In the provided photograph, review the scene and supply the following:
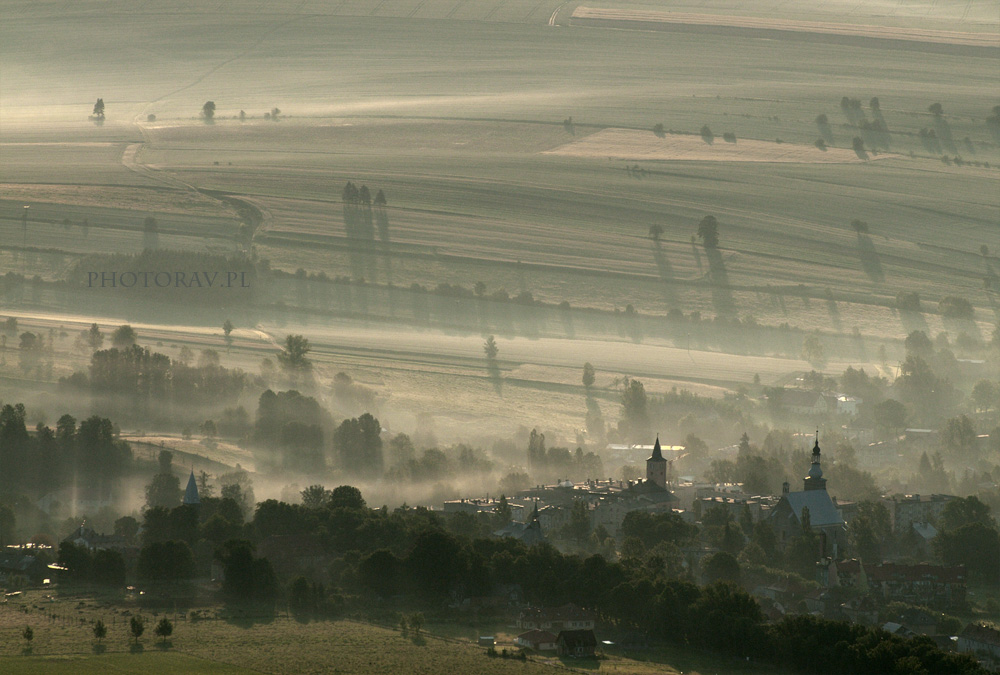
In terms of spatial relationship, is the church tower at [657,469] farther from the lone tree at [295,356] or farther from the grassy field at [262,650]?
the grassy field at [262,650]

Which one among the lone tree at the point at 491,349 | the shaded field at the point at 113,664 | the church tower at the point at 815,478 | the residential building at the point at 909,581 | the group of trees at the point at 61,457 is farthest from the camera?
the lone tree at the point at 491,349

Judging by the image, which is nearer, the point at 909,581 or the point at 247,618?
the point at 247,618

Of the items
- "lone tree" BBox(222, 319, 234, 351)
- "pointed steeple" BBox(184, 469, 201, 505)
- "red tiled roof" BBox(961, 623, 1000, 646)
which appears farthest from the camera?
"lone tree" BBox(222, 319, 234, 351)

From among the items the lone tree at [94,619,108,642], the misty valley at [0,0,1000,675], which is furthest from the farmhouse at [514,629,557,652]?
the lone tree at [94,619,108,642]

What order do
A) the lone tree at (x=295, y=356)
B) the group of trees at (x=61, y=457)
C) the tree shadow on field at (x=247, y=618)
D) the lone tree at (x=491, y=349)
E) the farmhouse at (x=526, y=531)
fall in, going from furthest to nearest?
the lone tree at (x=491, y=349) → the lone tree at (x=295, y=356) → the group of trees at (x=61, y=457) → the farmhouse at (x=526, y=531) → the tree shadow on field at (x=247, y=618)

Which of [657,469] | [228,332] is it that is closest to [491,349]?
[228,332]

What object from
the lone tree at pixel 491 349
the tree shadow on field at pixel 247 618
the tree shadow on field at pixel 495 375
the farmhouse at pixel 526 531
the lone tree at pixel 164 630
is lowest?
the lone tree at pixel 164 630

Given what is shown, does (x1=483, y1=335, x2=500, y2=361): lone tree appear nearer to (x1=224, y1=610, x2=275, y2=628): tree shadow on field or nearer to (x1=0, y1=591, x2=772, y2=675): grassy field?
(x1=224, y1=610, x2=275, y2=628): tree shadow on field

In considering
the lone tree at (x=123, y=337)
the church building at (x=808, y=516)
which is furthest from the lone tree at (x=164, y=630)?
the lone tree at (x=123, y=337)

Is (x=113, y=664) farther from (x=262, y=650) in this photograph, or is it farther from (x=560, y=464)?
(x=560, y=464)

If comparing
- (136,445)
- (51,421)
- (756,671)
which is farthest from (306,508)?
(756,671)

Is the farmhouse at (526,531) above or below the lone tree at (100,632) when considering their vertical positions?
above
